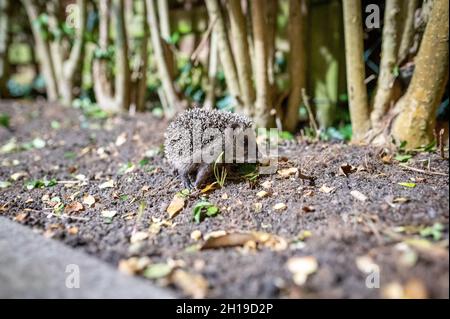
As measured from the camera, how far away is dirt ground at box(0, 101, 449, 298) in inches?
68.3

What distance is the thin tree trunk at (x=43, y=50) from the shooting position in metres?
6.27

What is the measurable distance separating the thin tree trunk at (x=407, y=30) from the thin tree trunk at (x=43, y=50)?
5.59 m

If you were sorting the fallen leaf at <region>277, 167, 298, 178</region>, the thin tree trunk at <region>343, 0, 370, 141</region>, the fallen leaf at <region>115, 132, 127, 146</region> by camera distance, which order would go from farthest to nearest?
the fallen leaf at <region>115, 132, 127, 146</region>, the thin tree trunk at <region>343, 0, 370, 141</region>, the fallen leaf at <region>277, 167, 298, 178</region>

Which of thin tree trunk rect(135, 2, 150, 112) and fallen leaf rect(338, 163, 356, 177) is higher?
thin tree trunk rect(135, 2, 150, 112)

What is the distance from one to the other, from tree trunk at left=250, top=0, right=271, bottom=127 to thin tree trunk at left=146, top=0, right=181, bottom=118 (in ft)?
4.49

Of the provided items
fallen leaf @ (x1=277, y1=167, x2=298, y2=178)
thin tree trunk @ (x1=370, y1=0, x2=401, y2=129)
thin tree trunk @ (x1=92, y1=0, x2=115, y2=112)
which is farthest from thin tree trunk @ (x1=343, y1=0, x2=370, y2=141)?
thin tree trunk @ (x1=92, y1=0, x2=115, y2=112)

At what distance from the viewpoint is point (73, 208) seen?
2.77 metres

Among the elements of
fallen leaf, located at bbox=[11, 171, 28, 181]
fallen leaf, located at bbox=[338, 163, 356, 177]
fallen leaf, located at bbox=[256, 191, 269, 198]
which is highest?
fallen leaf, located at bbox=[338, 163, 356, 177]

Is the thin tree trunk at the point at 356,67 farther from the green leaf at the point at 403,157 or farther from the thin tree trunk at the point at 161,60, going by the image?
the thin tree trunk at the point at 161,60

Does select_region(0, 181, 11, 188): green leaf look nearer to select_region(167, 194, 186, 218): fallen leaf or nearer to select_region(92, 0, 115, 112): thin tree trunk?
select_region(167, 194, 186, 218): fallen leaf

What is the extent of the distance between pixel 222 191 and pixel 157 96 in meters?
3.58

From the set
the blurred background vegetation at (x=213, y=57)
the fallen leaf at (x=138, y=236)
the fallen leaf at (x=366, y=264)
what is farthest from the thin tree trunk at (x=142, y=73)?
the fallen leaf at (x=366, y=264)

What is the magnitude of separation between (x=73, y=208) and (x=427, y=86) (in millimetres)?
3016
